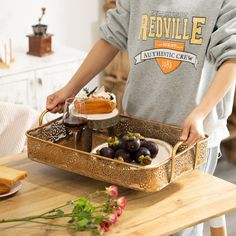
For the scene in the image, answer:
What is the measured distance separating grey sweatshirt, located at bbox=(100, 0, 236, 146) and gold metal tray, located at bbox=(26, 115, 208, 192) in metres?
0.15

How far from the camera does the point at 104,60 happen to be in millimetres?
2197

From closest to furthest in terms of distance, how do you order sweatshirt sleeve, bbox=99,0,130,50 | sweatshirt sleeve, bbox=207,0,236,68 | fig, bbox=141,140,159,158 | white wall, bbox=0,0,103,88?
1. fig, bbox=141,140,159,158
2. sweatshirt sleeve, bbox=207,0,236,68
3. sweatshirt sleeve, bbox=99,0,130,50
4. white wall, bbox=0,0,103,88

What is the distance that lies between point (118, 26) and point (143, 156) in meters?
0.67

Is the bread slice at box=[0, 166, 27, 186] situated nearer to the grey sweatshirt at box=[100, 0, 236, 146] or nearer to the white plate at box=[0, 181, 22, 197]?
the white plate at box=[0, 181, 22, 197]

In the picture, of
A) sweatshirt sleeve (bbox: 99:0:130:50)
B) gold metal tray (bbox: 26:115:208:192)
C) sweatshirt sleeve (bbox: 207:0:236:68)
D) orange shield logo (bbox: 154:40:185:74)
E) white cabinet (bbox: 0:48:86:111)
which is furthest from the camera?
white cabinet (bbox: 0:48:86:111)

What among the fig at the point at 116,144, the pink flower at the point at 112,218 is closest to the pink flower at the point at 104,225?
the pink flower at the point at 112,218

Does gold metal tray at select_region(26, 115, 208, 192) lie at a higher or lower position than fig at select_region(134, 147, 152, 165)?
lower

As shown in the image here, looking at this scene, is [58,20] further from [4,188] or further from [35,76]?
[4,188]

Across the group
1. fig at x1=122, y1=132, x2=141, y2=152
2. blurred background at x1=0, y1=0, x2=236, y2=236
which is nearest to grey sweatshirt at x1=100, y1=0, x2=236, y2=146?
fig at x1=122, y1=132, x2=141, y2=152

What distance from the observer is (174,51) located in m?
1.98

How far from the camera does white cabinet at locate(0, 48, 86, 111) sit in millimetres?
3461

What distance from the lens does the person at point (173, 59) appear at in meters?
1.87

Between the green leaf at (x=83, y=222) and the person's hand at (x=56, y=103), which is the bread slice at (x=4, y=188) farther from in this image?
the person's hand at (x=56, y=103)

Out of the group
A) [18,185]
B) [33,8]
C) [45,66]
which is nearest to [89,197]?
[18,185]
